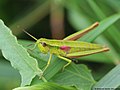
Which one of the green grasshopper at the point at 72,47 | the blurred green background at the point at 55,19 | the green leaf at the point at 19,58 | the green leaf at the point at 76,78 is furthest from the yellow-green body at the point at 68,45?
the blurred green background at the point at 55,19

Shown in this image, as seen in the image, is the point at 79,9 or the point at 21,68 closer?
the point at 21,68

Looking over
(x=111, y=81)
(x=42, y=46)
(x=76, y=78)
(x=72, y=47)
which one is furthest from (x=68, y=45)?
(x=111, y=81)

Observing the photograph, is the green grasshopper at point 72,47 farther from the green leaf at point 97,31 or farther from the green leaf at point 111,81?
the green leaf at point 111,81

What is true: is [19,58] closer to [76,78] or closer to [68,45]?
[76,78]

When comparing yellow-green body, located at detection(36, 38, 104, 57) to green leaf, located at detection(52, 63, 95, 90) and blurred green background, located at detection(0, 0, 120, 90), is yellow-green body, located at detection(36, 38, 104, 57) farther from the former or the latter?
blurred green background, located at detection(0, 0, 120, 90)

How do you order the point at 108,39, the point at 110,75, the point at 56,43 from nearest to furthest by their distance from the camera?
the point at 110,75
the point at 56,43
the point at 108,39

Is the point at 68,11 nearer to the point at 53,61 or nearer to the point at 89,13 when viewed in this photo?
the point at 89,13

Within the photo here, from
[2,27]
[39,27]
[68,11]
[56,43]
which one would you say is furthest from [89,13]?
[2,27]
